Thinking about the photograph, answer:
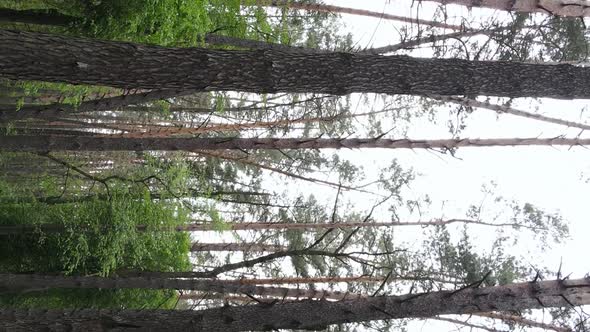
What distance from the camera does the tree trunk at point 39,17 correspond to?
7125 mm

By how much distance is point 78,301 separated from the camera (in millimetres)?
12203

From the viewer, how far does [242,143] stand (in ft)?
27.3

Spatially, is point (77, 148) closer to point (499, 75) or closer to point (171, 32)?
point (171, 32)

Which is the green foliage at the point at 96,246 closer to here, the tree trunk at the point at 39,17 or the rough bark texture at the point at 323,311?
the tree trunk at the point at 39,17

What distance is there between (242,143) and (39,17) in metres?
3.19

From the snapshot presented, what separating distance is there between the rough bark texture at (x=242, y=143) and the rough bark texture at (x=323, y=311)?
2.56 m

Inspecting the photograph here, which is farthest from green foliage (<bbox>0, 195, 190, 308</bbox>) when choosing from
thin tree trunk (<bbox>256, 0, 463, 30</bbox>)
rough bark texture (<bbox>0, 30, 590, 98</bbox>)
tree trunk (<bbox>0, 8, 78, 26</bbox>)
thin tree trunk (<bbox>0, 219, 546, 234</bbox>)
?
rough bark texture (<bbox>0, 30, 590, 98</bbox>)

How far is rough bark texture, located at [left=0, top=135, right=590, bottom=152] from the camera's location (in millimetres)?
8008

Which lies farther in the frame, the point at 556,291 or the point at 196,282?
the point at 196,282

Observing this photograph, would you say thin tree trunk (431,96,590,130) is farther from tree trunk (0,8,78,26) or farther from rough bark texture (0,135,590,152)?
tree trunk (0,8,78,26)

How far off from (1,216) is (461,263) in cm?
939

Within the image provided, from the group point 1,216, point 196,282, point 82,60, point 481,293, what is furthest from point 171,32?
point 1,216

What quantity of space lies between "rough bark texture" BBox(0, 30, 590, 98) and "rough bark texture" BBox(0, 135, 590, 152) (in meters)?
2.31

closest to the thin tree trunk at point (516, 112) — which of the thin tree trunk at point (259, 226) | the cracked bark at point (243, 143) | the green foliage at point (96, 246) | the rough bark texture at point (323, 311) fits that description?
the cracked bark at point (243, 143)
